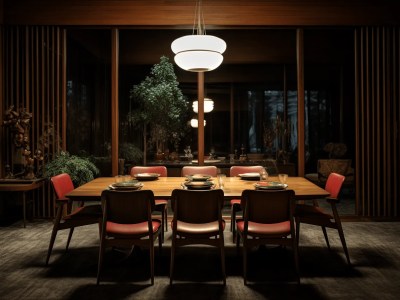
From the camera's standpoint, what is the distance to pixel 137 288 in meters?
3.29

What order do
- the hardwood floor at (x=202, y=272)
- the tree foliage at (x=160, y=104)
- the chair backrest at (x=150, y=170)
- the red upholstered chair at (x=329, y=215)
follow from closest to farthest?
1. the hardwood floor at (x=202, y=272)
2. the red upholstered chair at (x=329, y=215)
3. the chair backrest at (x=150, y=170)
4. the tree foliage at (x=160, y=104)

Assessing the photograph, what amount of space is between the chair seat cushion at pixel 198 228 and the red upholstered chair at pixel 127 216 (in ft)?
0.84

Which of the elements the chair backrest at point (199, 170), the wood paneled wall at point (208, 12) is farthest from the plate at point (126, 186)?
the wood paneled wall at point (208, 12)

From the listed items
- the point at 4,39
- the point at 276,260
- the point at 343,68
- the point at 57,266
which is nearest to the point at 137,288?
the point at 57,266

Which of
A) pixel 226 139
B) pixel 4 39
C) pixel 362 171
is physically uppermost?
pixel 4 39

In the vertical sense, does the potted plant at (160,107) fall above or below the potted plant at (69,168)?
above

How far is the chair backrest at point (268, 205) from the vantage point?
10.8 ft

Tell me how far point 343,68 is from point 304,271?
261 inches

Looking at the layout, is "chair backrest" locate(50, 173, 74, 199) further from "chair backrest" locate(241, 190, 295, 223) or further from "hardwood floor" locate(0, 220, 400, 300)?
"chair backrest" locate(241, 190, 295, 223)

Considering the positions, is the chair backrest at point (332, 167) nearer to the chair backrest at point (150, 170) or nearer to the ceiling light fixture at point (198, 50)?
the chair backrest at point (150, 170)

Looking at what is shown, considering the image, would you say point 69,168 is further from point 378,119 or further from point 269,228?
point 378,119

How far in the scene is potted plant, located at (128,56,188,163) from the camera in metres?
7.59

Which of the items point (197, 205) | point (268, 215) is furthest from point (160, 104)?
point (268, 215)

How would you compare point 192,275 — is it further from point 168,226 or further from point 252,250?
point 168,226
